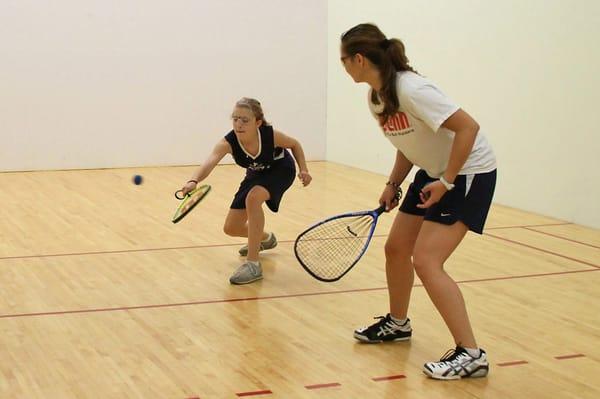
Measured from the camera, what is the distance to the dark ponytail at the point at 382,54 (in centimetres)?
317

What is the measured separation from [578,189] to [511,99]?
1.00m

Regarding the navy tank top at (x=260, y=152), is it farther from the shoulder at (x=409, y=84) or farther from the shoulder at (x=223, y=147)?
the shoulder at (x=409, y=84)

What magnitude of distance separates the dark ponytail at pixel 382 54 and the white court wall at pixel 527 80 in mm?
3547

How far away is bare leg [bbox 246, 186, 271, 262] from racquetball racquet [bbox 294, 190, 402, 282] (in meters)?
1.18

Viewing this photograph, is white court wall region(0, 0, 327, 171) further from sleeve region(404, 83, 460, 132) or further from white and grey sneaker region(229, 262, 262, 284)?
sleeve region(404, 83, 460, 132)

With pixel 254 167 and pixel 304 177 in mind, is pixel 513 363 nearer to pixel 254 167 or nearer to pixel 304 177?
pixel 304 177

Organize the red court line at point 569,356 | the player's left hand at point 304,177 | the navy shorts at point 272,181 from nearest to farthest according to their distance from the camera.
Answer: the red court line at point 569,356
the player's left hand at point 304,177
the navy shorts at point 272,181

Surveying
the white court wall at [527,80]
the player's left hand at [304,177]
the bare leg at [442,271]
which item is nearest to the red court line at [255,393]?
the bare leg at [442,271]

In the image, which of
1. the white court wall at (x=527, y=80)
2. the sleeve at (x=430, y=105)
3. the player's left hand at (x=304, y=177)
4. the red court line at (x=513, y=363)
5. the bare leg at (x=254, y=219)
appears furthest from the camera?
the white court wall at (x=527, y=80)

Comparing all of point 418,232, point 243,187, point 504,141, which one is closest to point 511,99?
point 504,141

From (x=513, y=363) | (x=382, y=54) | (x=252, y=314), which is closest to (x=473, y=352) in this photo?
(x=513, y=363)

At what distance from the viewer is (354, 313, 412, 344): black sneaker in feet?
12.0

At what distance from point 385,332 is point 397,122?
0.90m

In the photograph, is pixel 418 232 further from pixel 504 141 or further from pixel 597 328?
pixel 504 141
